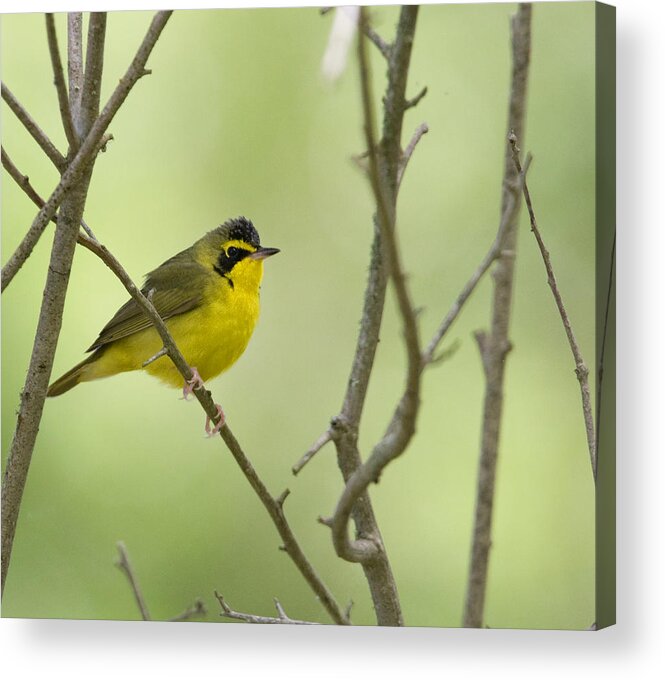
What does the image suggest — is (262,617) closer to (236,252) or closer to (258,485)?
(258,485)

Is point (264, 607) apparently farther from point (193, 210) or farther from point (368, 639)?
point (193, 210)

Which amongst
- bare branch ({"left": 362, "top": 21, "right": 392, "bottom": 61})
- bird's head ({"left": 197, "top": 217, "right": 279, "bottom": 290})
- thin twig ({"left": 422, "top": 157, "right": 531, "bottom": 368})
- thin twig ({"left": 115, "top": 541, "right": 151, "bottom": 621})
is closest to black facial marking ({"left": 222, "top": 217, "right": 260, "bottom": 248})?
bird's head ({"left": 197, "top": 217, "right": 279, "bottom": 290})

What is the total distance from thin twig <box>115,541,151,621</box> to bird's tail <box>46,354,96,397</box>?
462 mm

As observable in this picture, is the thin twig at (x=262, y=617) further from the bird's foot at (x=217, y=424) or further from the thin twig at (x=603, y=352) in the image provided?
the thin twig at (x=603, y=352)

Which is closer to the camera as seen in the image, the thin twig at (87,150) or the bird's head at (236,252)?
the thin twig at (87,150)

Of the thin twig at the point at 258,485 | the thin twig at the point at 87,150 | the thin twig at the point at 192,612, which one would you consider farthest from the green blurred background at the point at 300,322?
the thin twig at the point at 87,150

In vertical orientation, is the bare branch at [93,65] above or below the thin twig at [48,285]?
above

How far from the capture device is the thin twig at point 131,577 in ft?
9.92

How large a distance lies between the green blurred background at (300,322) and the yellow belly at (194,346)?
5 cm

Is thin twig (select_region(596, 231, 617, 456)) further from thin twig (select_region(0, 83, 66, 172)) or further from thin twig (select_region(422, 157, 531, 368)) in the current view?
thin twig (select_region(0, 83, 66, 172))

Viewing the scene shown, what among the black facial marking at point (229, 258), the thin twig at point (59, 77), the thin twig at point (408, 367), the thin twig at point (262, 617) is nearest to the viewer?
the thin twig at point (408, 367)

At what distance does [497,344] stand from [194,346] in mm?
914

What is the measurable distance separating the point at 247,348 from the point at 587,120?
44.2 inches

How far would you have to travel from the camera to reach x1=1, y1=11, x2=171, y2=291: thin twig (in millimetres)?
2637
